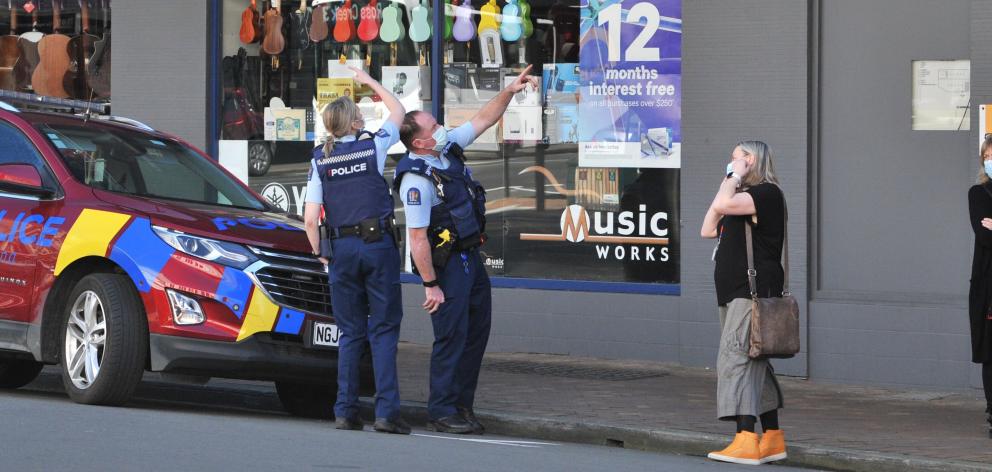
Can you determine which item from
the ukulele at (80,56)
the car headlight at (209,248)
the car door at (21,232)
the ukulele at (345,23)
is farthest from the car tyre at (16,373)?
the ukulele at (80,56)

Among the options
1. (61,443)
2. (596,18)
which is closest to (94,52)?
(596,18)

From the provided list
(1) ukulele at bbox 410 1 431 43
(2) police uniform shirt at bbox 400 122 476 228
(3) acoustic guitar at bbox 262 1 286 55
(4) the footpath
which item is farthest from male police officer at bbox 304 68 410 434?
(3) acoustic guitar at bbox 262 1 286 55

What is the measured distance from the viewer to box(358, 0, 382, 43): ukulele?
13977mm

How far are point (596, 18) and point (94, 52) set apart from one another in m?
5.64

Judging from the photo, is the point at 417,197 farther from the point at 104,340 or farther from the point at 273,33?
the point at 273,33

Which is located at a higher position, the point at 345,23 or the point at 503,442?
the point at 345,23

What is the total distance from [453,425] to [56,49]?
27.5 ft

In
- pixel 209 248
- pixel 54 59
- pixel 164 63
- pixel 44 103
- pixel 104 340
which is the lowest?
pixel 104 340

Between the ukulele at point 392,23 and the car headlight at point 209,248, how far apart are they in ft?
16.4

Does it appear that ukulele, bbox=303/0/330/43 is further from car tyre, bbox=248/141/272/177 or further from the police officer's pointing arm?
the police officer's pointing arm

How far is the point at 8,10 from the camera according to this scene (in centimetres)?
1602

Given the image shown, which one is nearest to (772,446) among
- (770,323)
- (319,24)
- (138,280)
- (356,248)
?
(770,323)

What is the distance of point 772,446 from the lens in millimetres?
8398

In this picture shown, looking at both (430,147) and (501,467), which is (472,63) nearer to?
(430,147)
